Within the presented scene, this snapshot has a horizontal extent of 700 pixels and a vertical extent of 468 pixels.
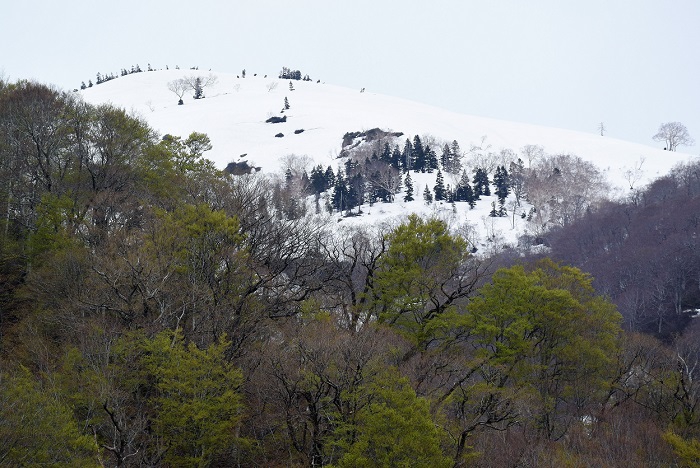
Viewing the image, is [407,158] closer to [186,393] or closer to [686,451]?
[686,451]

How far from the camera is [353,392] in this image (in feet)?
51.6

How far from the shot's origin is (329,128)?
392 ft

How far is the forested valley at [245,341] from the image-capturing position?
48.6 ft

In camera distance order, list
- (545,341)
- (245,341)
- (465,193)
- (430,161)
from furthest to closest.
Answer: (430,161)
(465,193)
(545,341)
(245,341)

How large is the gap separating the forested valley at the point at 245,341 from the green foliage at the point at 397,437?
59 millimetres

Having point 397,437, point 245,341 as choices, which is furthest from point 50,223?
point 397,437

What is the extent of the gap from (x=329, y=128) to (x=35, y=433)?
11156 centimetres

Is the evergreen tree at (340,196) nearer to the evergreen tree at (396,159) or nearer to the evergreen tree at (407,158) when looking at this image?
the evergreen tree at (396,159)

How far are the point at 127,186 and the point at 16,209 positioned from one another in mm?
5089

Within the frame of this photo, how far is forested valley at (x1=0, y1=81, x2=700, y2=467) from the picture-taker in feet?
48.6

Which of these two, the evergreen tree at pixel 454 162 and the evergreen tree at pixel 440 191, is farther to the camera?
the evergreen tree at pixel 454 162

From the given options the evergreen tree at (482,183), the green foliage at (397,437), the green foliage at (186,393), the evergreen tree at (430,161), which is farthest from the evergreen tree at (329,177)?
the green foliage at (397,437)

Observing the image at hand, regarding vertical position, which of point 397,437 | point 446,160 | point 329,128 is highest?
point 329,128

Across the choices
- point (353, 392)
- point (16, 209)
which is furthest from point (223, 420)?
point (16, 209)
